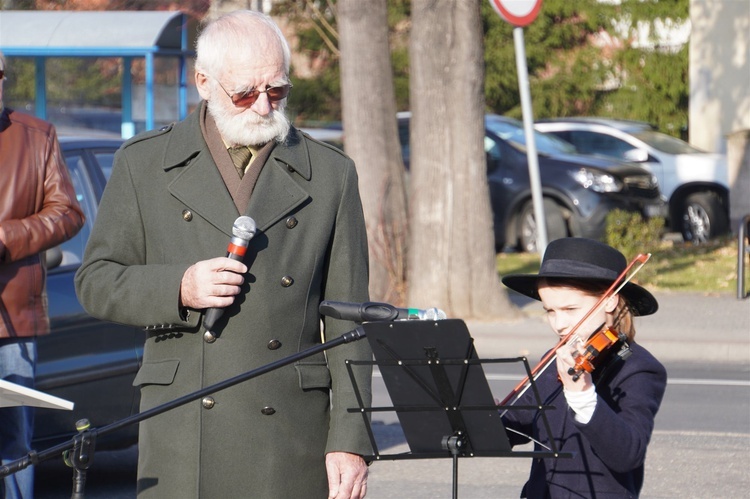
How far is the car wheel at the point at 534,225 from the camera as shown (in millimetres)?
17052

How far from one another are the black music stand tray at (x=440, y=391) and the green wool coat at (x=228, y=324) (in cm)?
20

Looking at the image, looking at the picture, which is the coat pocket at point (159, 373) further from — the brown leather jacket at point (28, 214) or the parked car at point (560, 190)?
the parked car at point (560, 190)

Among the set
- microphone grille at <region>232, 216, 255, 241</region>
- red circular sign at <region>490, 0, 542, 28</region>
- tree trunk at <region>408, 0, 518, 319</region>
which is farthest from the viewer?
tree trunk at <region>408, 0, 518, 319</region>

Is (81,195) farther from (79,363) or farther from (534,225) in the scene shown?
(534,225)

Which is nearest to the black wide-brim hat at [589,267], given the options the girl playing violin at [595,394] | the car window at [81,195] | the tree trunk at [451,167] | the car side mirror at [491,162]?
the girl playing violin at [595,394]

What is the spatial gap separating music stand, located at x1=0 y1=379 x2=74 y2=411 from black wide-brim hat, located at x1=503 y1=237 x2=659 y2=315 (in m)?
1.39

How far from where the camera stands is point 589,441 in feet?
11.1

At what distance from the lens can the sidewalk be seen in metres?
11.2

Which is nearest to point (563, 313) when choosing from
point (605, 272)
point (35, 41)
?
point (605, 272)

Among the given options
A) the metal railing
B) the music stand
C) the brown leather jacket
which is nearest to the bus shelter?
the metal railing

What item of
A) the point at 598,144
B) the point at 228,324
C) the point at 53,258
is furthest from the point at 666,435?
the point at 598,144

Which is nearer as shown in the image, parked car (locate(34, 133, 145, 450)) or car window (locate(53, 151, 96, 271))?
parked car (locate(34, 133, 145, 450))

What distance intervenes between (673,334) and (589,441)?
28.4 ft

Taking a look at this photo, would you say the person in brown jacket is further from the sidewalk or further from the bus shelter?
the bus shelter
